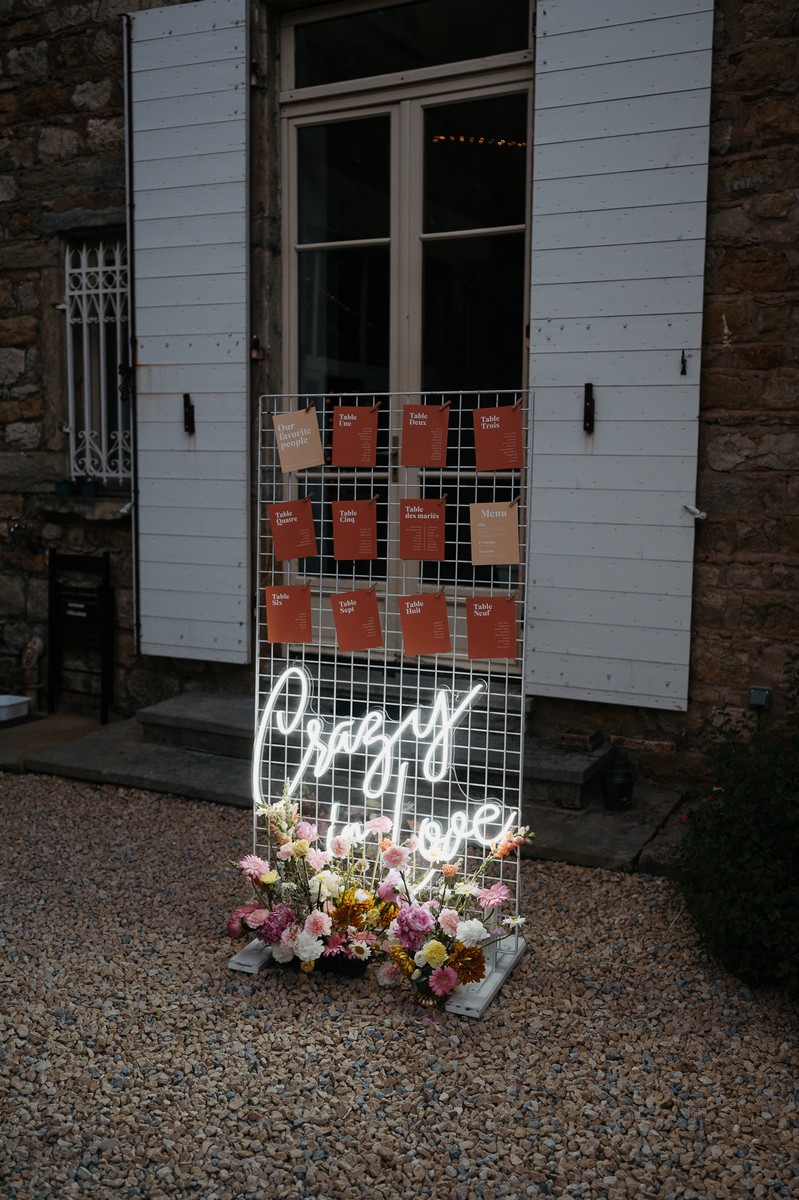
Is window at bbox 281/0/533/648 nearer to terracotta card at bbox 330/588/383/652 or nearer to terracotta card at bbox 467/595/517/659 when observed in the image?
terracotta card at bbox 330/588/383/652

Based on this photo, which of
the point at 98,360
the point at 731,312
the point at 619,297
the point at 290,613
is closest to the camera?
the point at 290,613

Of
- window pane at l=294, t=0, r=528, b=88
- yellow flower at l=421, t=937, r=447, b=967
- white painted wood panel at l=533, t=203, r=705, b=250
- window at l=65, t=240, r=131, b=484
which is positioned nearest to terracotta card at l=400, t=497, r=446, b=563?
yellow flower at l=421, t=937, r=447, b=967

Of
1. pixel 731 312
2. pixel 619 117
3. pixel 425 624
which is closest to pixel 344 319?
pixel 619 117

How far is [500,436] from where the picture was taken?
276 centimetres

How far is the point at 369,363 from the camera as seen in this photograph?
15.8 ft

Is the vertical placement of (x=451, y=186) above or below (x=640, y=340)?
above

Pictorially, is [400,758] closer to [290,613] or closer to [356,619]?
[356,619]

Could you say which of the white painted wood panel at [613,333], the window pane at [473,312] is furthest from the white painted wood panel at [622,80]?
the white painted wood panel at [613,333]

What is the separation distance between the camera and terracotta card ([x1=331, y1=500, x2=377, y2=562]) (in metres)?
2.93

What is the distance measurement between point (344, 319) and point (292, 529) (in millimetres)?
2169

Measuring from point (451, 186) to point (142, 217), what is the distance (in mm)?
1467

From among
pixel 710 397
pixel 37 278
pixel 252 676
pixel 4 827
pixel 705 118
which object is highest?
pixel 705 118

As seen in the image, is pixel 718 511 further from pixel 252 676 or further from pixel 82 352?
pixel 82 352

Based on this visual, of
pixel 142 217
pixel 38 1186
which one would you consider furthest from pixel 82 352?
pixel 38 1186
